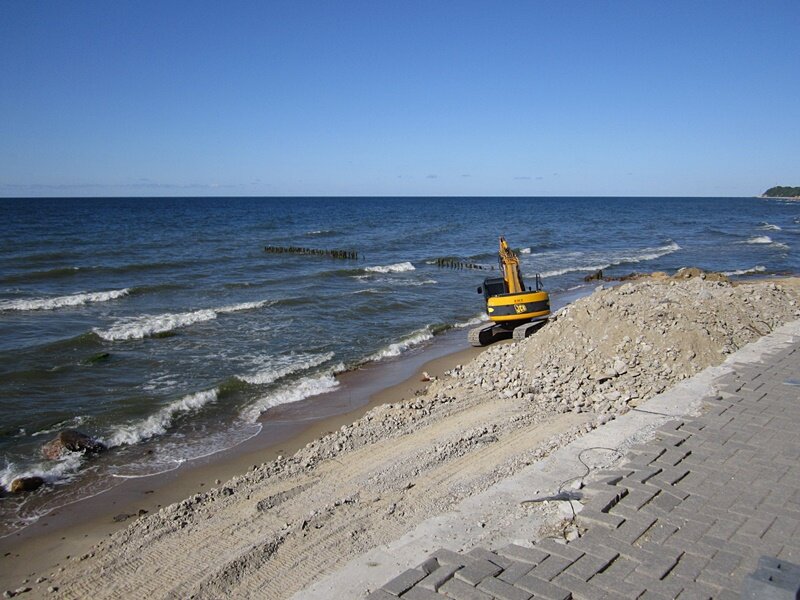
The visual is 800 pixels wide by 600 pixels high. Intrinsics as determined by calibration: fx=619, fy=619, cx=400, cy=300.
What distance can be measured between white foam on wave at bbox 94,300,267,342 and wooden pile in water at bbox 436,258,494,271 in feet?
50.7

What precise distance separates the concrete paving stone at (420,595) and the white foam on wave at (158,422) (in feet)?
25.2

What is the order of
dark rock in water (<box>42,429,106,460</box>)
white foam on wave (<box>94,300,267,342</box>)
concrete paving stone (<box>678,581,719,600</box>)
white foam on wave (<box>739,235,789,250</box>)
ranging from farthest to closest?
white foam on wave (<box>739,235,789,250</box>) → white foam on wave (<box>94,300,267,342</box>) → dark rock in water (<box>42,429,106,460</box>) → concrete paving stone (<box>678,581,719,600</box>)

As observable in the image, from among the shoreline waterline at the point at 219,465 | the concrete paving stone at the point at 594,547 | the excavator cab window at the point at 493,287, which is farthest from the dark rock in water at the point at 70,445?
the excavator cab window at the point at 493,287

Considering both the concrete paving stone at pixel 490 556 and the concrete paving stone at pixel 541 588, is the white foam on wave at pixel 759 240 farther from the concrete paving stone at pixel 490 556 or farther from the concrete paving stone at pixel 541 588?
the concrete paving stone at pixel 541 588

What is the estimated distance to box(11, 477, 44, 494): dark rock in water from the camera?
9133 millimetres

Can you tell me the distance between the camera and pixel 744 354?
430 inches

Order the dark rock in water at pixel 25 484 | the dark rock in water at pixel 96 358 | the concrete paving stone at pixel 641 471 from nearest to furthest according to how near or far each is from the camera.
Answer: the concrete paving stone at pixel 641 471
the dark rock in water at pixel 25 484
the dark rock in water at pixel 96 358

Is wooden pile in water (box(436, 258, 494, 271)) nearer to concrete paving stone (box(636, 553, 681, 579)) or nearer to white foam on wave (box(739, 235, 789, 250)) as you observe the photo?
white foam on wave (box(739, 235, 789, 250))

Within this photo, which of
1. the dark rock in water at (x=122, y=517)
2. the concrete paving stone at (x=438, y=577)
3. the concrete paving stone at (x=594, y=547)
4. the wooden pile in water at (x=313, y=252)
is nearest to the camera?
the concrete paving stone at (x=438, y=577)

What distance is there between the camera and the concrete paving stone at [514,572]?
4.94 m

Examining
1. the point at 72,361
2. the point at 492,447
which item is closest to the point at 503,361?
the point at 492,447

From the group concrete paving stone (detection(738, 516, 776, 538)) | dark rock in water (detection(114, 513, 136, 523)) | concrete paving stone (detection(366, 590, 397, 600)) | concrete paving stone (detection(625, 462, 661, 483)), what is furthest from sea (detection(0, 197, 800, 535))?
concrete paving stone (detection(738, 516, 776, 538))

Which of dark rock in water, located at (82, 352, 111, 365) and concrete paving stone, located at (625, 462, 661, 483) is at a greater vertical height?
concrete paving stone, located at (625, 462, 661, 483)

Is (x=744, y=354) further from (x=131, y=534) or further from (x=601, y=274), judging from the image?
(x=601, y=274)
